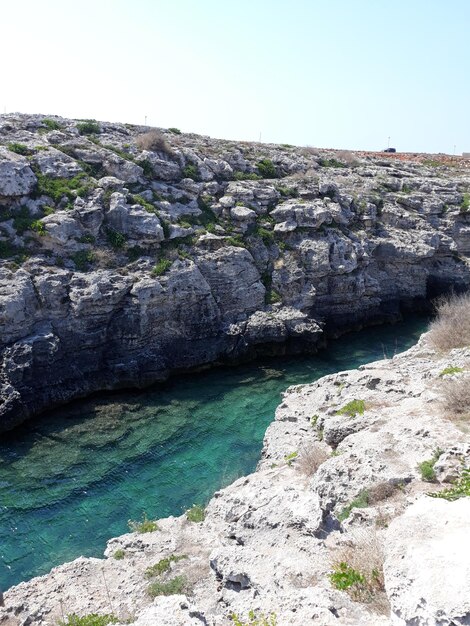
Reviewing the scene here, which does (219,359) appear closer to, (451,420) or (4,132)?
(451,420)

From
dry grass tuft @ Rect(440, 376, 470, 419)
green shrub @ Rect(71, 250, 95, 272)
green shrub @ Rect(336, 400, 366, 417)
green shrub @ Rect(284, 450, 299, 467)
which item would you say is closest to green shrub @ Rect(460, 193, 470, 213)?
green shrub @ Rect(336, 400, 366, 417)

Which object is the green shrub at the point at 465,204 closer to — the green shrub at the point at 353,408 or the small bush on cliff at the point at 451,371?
the small bush on cliff at the point at 451,371

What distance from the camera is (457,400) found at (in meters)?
11.2

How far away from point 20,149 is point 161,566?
2192 cm

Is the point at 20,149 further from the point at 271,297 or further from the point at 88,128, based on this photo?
the point at 271,297

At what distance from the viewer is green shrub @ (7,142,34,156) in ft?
79.6

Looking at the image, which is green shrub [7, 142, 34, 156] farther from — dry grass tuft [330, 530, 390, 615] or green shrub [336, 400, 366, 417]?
dry grass tuft [330, 530, 390, 615]

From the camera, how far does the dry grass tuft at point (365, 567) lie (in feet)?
21.1

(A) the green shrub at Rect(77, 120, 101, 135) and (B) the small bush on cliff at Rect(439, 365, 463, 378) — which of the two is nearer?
(B) the small bush on cliff at Rect(439, 365, 463, 378)

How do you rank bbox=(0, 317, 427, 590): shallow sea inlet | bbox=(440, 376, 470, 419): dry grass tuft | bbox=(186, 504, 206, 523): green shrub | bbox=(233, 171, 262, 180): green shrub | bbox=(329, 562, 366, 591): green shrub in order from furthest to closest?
bbox=(233, 171, 262, 180): green shrub < bbox=(0, 317, 427, 590): shallow sea inlet < bbox=(186, 504, 206, 523): green shrub < bbox=(440, 376, 470, 419): dry grass tuft < bbox=(329, 562, 366, 591): green shrub

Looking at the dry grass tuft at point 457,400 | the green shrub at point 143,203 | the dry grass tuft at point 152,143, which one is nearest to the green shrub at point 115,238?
the green shrub at point 143,203

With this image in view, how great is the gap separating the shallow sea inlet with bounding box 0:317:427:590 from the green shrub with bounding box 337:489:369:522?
257 inches

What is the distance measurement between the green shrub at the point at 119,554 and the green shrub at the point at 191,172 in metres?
22.3

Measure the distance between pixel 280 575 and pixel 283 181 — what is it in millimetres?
26772
